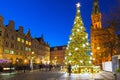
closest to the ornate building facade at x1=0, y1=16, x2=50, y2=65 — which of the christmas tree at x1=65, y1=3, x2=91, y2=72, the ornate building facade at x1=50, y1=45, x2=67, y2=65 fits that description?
the christmas tree at x1=65, y1=3, x2=91, y2=72

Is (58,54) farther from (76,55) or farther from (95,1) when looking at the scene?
(76,55)

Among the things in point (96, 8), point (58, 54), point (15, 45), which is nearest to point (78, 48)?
point (15, 45)

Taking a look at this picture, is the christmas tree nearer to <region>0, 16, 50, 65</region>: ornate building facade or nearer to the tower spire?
<region>0, 16, 50, 65</region>: ornate building facade

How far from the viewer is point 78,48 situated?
40844 millimetres

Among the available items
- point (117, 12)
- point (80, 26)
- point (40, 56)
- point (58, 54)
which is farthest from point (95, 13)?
point (117, 12)

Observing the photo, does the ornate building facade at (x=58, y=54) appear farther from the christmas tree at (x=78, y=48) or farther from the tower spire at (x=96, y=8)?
the christmas tree at (x=78, y=48)

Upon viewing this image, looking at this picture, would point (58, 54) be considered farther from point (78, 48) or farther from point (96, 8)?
point (78, 48)

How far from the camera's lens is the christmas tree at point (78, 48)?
4044 centimetres

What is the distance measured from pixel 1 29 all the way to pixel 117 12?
47.7 metres

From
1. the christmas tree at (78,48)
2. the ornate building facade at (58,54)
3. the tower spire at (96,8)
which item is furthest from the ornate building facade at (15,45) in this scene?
the tower spire at (96,8)

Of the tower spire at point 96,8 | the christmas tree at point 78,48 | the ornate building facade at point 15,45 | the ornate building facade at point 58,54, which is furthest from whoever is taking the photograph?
the ornate building facade at point 58,54

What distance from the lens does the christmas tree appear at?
4044cm

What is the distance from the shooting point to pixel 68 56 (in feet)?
137

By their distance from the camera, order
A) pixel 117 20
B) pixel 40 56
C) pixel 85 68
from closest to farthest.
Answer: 1. pixel 117 20
2. pixel 85 68
3. pixel 40 56
